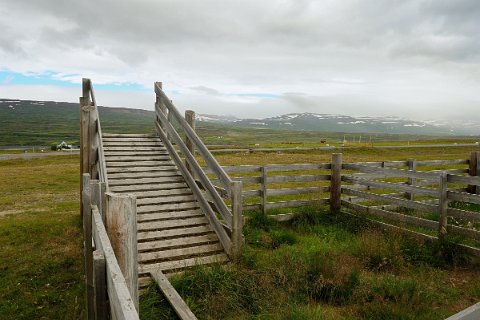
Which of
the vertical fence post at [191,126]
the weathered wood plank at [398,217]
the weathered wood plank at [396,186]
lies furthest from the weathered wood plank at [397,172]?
the vertical fence post at [191,126]

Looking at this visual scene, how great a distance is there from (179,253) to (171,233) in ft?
1.80

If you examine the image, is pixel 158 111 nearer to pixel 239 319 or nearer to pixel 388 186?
pixel 388 186

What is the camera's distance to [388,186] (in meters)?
8.85

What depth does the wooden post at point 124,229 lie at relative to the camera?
3.15m

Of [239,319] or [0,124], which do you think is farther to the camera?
[0,124]

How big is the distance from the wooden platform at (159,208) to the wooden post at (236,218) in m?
0.27

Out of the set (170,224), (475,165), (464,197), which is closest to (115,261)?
(170,224)

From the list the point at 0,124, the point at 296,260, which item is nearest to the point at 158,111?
the point at 296,260

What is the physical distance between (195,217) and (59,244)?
12.7 ft

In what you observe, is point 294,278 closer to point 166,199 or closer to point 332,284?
point 332,284

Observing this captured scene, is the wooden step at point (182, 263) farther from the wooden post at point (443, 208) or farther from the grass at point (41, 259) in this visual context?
the wooden post at point (443, 208)

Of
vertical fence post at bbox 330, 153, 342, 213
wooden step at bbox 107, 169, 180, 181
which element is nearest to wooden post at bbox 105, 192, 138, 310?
wooden step at bbox 107, 169, 180, 181

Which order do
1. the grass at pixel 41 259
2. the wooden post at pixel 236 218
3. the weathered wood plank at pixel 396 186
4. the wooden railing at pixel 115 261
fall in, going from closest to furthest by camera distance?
the wooden railing at pixel 115 261 → the grass at pixel 41 259 → the wooden post at pixel 236 218 → the weathered wood plank at pixel 396 186

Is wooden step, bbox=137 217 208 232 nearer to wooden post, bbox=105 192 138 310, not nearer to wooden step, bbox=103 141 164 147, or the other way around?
wooden step, bbox=103 141 164 147
